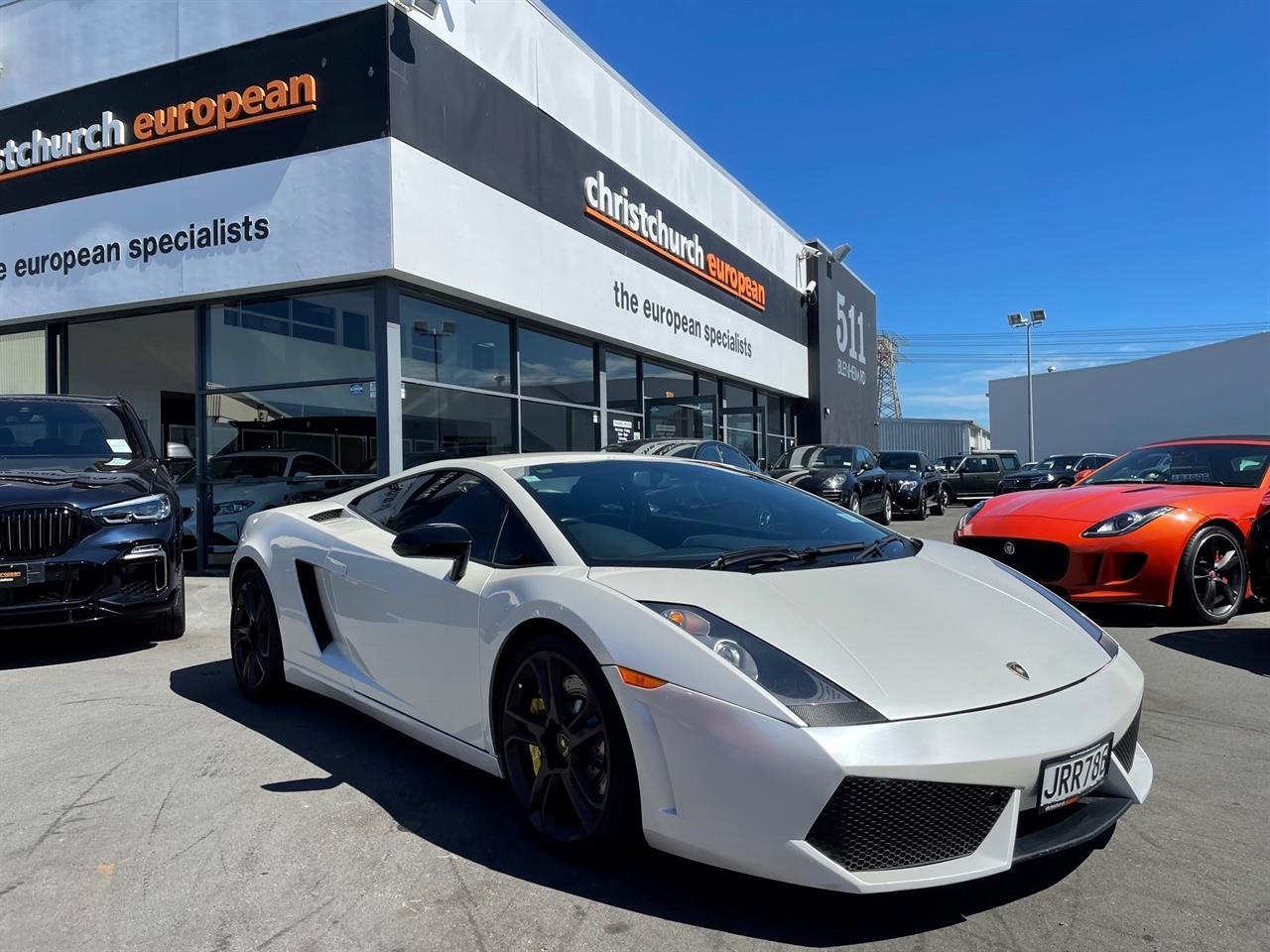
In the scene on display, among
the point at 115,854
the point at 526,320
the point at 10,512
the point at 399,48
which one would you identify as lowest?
the point at 115,854

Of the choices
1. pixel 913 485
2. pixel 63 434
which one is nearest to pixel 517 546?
pixel 63 434

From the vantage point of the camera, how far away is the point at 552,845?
→ 2.64m

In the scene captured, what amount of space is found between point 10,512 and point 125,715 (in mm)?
1686

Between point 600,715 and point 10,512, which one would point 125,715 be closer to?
point 10,512

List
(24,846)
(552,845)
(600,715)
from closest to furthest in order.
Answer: (600,715) < (552,845) < (24,846)

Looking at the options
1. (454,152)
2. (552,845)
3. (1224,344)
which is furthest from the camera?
(1224,344)

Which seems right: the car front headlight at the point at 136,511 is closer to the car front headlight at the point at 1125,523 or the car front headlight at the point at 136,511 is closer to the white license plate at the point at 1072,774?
the white license plate at the point at 1072,774

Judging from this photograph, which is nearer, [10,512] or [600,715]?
[600,715]

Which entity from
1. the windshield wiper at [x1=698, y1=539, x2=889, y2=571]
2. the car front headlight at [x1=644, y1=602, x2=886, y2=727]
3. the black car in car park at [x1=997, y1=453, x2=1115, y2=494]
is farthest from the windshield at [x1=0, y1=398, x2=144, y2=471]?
the black car in car park at [x1=997, y1=453, x2=1115, y2=494]

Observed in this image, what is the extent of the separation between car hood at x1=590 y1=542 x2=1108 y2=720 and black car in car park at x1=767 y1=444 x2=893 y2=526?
11.0 m

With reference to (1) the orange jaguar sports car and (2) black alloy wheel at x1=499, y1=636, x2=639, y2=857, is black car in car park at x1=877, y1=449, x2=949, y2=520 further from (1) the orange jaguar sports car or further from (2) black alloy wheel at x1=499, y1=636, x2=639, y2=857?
(2) black alloy wheel at x1=499, y1=636, x2=639, y2=857

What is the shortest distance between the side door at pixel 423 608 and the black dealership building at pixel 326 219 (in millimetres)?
6150

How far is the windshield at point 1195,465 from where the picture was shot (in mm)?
6648

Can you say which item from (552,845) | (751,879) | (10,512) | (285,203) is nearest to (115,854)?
(552,845)
